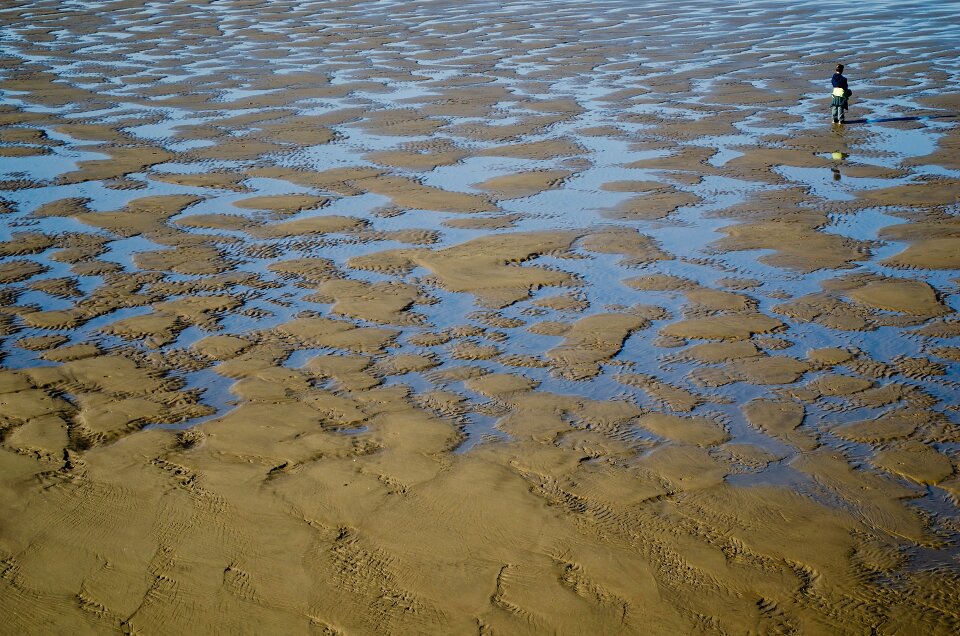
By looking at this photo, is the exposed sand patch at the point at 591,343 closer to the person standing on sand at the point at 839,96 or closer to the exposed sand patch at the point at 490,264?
the exposed sand patch at the point at 490,264

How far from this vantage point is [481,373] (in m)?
5.46

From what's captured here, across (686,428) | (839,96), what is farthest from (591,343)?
(839,96)

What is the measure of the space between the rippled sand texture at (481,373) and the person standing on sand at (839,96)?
20 cm

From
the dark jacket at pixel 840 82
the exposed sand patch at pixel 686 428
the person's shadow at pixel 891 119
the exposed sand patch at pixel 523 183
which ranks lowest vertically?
the person's shadow at pixel 891 119

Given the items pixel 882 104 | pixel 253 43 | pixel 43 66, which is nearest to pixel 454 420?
pixel 882 104

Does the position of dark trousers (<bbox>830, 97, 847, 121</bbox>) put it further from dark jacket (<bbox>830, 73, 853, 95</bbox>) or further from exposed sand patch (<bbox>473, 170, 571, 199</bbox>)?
exposed sand patch (<bbox>473, 170, 571, 199</bbox>)

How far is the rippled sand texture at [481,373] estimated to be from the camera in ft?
12.0

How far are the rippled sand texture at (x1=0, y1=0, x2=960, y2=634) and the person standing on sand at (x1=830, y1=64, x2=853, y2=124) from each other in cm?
20

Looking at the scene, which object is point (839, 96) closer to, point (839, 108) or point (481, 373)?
point (839, 108)

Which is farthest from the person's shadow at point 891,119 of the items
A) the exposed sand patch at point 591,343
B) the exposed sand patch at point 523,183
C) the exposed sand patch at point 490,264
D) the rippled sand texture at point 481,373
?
the exposed sand patch at point 591,343

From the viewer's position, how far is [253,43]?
20.2 m

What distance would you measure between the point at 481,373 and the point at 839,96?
824cm

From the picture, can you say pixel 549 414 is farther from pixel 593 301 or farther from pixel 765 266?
pixel 765 266

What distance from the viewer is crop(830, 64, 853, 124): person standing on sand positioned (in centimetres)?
1159
